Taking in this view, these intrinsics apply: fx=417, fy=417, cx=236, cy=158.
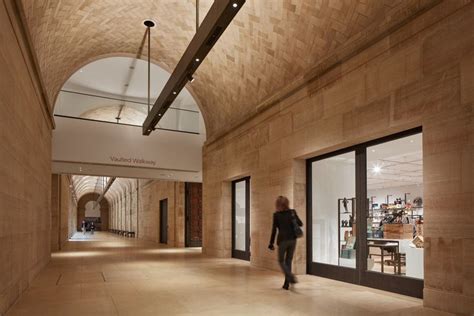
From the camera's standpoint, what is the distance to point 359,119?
6664 millimetres

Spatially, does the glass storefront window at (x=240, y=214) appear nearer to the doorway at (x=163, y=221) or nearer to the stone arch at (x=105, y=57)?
the stone arch at (x=105, y=57)

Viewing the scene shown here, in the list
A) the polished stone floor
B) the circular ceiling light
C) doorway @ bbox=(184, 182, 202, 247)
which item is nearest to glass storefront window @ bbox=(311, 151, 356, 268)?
the polished stone floor

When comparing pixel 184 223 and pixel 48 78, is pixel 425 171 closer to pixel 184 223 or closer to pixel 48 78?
pixel 48 78

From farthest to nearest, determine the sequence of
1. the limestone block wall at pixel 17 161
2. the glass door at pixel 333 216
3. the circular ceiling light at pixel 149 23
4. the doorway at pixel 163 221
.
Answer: the doorway at pixel 163 221 → the circular ceiling light at pixel 149 23 → the glass door at pixel 333 216 → the limestone block wall at pixel 17 161

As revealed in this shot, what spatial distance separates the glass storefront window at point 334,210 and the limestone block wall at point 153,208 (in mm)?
10571

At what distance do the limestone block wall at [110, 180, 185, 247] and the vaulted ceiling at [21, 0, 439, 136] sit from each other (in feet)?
18.0

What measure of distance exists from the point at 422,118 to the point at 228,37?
5.79 meters

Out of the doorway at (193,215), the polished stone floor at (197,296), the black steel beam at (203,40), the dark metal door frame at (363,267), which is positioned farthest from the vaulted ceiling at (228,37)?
the doorway at (193,215)

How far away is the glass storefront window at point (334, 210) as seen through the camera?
736cm

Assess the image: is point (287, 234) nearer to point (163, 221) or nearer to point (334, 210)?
point (334, 210)

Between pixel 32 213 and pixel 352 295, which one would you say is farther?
pixel 32 213

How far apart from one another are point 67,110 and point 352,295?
423 inches

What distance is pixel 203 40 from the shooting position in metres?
5.89

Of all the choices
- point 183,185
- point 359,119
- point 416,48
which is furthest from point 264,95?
point 183,185
